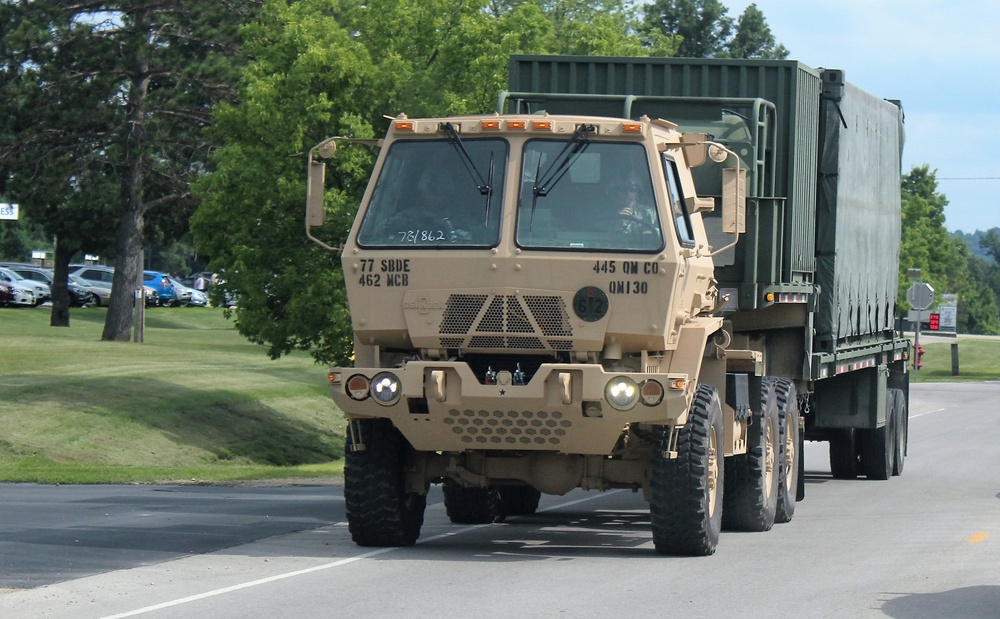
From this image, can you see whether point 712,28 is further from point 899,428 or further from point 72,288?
point 899,428

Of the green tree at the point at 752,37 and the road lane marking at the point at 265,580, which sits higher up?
the green tree at the point at 752,37

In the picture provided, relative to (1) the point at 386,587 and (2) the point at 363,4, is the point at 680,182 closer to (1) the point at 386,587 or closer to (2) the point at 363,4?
(1) the point at 386,587

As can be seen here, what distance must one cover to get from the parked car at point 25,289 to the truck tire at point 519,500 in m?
54.3

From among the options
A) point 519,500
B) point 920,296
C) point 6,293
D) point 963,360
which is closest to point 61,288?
point 6,293

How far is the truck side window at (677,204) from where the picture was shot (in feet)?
38.4

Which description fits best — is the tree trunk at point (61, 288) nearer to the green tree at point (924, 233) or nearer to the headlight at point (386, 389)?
the green tree at point (924, 233)

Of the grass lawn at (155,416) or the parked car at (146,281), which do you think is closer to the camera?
the grass lawn at (155,416)

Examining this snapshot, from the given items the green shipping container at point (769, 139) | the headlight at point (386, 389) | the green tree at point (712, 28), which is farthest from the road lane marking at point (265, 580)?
the green tree at point (712, 28)

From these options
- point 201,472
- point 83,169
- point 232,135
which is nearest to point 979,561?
point 201,472

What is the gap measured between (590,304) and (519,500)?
4724 millimetres

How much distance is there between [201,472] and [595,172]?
11619mm

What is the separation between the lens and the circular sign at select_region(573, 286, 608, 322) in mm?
11328

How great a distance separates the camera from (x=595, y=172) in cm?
1173

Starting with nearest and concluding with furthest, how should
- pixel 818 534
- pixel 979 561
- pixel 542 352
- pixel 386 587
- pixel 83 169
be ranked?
1. pixel 386 587
2. pixel 542 352
3. pixel 979 561
4. pixel 818 534
5. pixel 83 169
